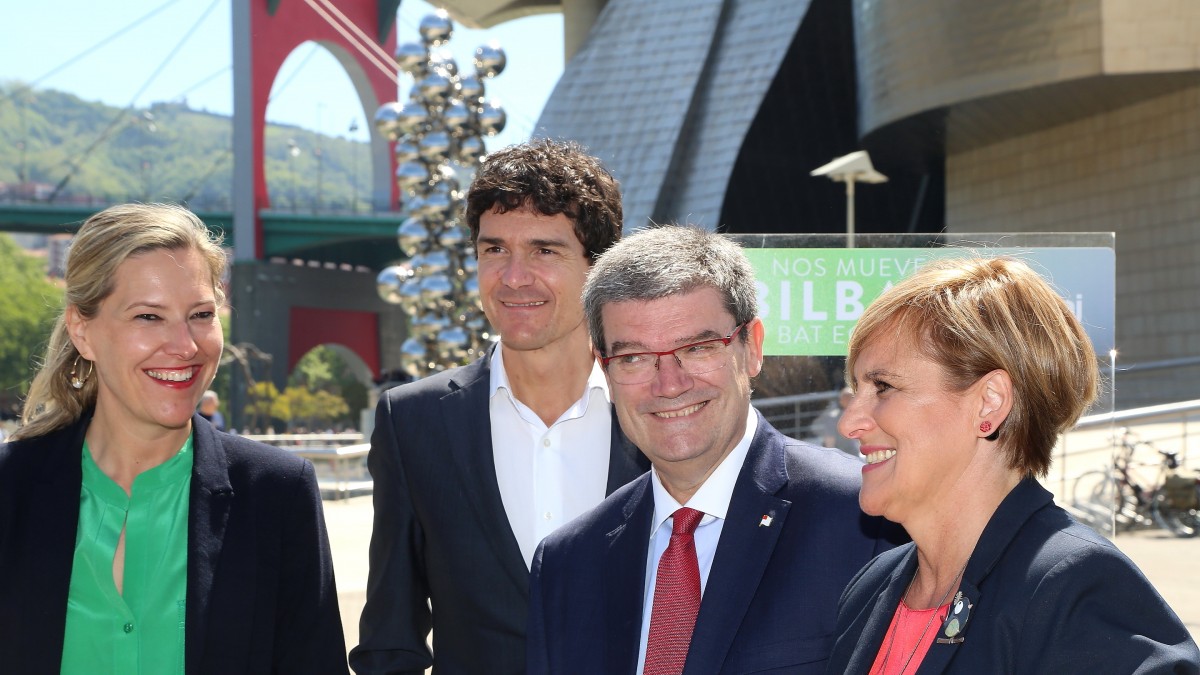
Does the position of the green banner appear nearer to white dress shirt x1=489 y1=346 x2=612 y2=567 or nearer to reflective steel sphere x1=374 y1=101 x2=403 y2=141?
white dress shirt x1=489 y1=346 x2=612 y2=567

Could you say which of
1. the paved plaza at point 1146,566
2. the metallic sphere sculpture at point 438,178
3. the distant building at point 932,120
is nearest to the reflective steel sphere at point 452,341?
the metallic sphere sculpture at point 438,178

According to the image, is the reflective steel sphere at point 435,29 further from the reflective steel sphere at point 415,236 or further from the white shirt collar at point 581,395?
the white shirt collar at point 581,395

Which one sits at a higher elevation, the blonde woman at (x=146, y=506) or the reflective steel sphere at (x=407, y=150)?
the reflective steel sphere at (x=407, y=150)

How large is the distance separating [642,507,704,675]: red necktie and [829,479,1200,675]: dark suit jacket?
20.1 inches

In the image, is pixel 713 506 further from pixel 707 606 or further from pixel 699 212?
pixel 699 212

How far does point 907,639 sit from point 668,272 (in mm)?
719

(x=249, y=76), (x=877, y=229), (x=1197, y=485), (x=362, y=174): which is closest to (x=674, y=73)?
(x=877, y=229)

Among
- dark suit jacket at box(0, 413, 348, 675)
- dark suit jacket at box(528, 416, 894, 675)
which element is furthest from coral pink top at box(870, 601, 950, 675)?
dark suit jacket at box(0, 413, 348, 675)

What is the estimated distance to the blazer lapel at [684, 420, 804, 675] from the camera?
210 centimetres

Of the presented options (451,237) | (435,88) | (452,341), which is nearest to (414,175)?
(451,237)

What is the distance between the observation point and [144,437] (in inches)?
99.0

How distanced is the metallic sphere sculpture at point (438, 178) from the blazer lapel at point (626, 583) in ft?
28.3

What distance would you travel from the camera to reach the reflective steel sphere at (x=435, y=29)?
11078 mm

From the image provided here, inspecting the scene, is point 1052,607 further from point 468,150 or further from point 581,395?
point 468,150
